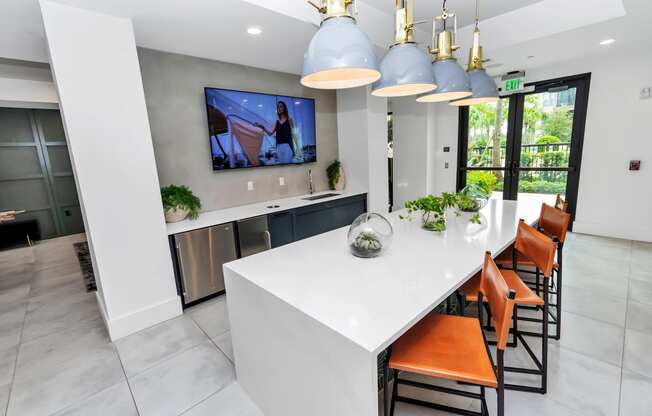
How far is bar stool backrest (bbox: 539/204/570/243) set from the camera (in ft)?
7.02

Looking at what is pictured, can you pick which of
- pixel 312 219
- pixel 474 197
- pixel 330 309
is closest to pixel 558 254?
pixel 474 197

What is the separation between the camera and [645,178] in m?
3.98

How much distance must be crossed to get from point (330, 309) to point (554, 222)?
208 cm

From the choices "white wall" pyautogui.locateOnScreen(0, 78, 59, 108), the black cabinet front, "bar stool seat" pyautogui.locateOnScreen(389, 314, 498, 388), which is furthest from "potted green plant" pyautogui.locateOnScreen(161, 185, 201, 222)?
"bar stool seat" pyautogui.locateOnScreen(389, 314, 498, 388)

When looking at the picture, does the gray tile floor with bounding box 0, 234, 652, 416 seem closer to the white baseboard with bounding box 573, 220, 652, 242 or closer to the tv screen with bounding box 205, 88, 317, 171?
the white baseboard with bounding box 573, 220, 652, 242

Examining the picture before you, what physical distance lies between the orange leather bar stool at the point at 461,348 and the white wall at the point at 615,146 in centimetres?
429

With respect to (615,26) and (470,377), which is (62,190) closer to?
(470,377)

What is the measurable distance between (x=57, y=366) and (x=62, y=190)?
17.9 ft

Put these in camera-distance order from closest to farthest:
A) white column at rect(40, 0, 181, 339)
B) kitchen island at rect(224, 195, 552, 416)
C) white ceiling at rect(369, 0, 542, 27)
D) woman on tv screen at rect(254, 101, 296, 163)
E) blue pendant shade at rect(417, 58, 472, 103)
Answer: kitchen island at rect(224, 195, 552, 416) < blue pendant shade at rect(417, 58, 472, 103) < white column at rect(40, 0, 181, 339) < white ceiling at rect(369, 0, 542, 27) < woman on tv screen at rect(254, 101, 296, 163)

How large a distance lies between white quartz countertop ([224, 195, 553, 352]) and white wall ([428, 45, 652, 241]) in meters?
3.21

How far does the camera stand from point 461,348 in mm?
1324

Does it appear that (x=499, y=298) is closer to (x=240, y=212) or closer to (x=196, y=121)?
(x=240, y=212)

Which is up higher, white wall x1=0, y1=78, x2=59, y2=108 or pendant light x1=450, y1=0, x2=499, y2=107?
white wall x1=0, y1=78, x2=59, y2=108

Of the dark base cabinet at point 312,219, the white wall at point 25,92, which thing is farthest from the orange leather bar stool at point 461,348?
the white wall at point 25,92
